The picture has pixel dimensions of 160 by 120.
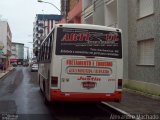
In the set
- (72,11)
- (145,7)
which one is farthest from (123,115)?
(72,11)

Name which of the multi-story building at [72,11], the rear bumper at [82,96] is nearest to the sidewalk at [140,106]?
the rear bumper at [82,96]

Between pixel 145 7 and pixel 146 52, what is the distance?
241 cm

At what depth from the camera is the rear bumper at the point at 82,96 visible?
1323cm

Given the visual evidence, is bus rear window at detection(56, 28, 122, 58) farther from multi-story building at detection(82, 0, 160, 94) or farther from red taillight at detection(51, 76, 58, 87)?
multi-story building at detection(82, 0, 160, 94)

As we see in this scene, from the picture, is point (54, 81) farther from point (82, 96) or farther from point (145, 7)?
point (145, 7)

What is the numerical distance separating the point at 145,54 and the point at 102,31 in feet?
27.0

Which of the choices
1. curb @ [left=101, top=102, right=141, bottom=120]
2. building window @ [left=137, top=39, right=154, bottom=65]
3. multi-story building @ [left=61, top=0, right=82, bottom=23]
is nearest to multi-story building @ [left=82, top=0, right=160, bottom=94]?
building window @ [left=137, top=39, right=154, bottom=65]

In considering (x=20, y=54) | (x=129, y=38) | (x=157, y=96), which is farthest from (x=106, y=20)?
(x=20, y=54)

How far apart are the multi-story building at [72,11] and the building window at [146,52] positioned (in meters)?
18.9

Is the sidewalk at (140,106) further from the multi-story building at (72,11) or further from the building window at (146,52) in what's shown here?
the multi-story building at (72,11)

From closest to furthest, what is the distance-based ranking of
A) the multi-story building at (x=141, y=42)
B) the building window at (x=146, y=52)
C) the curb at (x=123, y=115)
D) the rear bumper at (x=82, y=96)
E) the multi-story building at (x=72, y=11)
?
the curb at (x=123, y=115) < the rear bumper at (x=82, y=96) < the multi-story building at (x=141, y=42) < the building window at (x=146, y=52) < the multi-story building at (x=72, y=11)

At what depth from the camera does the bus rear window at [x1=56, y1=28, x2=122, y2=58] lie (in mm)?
13531

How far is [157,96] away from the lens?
1784 cm

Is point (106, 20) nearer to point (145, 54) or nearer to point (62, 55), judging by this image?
point (145, 54)
